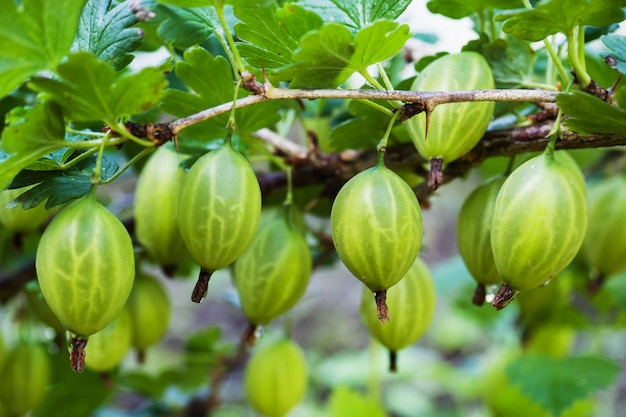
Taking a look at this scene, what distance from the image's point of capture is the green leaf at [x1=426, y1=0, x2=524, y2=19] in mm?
687

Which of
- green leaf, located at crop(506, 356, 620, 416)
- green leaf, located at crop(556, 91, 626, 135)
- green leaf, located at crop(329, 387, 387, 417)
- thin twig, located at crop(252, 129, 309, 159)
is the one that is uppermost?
green leaf, located at crop(556, 91, 626, 135)

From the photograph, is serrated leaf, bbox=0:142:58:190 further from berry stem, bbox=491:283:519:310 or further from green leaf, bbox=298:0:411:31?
berry stem, bbox=491:283:519:310

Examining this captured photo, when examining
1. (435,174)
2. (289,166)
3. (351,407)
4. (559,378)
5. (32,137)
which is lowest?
(351,407)

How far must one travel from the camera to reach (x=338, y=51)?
0.53 meters

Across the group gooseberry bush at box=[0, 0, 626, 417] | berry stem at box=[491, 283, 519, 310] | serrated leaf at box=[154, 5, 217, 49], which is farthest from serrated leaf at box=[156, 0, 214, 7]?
berry stem at box=[491, 283, 519, 310]

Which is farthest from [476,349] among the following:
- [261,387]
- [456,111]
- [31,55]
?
[31,55]

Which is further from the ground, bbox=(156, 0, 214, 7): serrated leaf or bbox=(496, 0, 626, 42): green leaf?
bbox=(156, 0, 214, 7): serrated leaf

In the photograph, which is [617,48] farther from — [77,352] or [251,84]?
[77,352]

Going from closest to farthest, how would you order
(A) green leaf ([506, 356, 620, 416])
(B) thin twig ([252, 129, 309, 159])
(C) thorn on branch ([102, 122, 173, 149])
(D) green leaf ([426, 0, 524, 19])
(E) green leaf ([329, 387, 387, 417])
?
(C) thorn on branch ([102, 122, 173, 149]) → (D) green leaf ([426, 0, 524, 19]) → (B) thin twig ([252, 129, 309, 159]) → (A) green leaf ([506, 356, 620, 416]) → (E) green leaf ([329, 387, 387, 417])

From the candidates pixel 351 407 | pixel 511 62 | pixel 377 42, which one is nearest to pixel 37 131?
pixel 377 42

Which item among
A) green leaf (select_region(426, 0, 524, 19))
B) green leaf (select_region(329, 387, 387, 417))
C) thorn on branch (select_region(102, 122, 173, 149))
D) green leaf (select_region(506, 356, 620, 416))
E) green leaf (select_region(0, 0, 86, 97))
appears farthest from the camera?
green leaf (select_region(329, 387, 387, 417))

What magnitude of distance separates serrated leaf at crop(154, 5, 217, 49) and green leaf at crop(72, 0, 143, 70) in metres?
0.03

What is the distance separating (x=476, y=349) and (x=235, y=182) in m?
2.31

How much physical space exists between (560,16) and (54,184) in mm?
486
